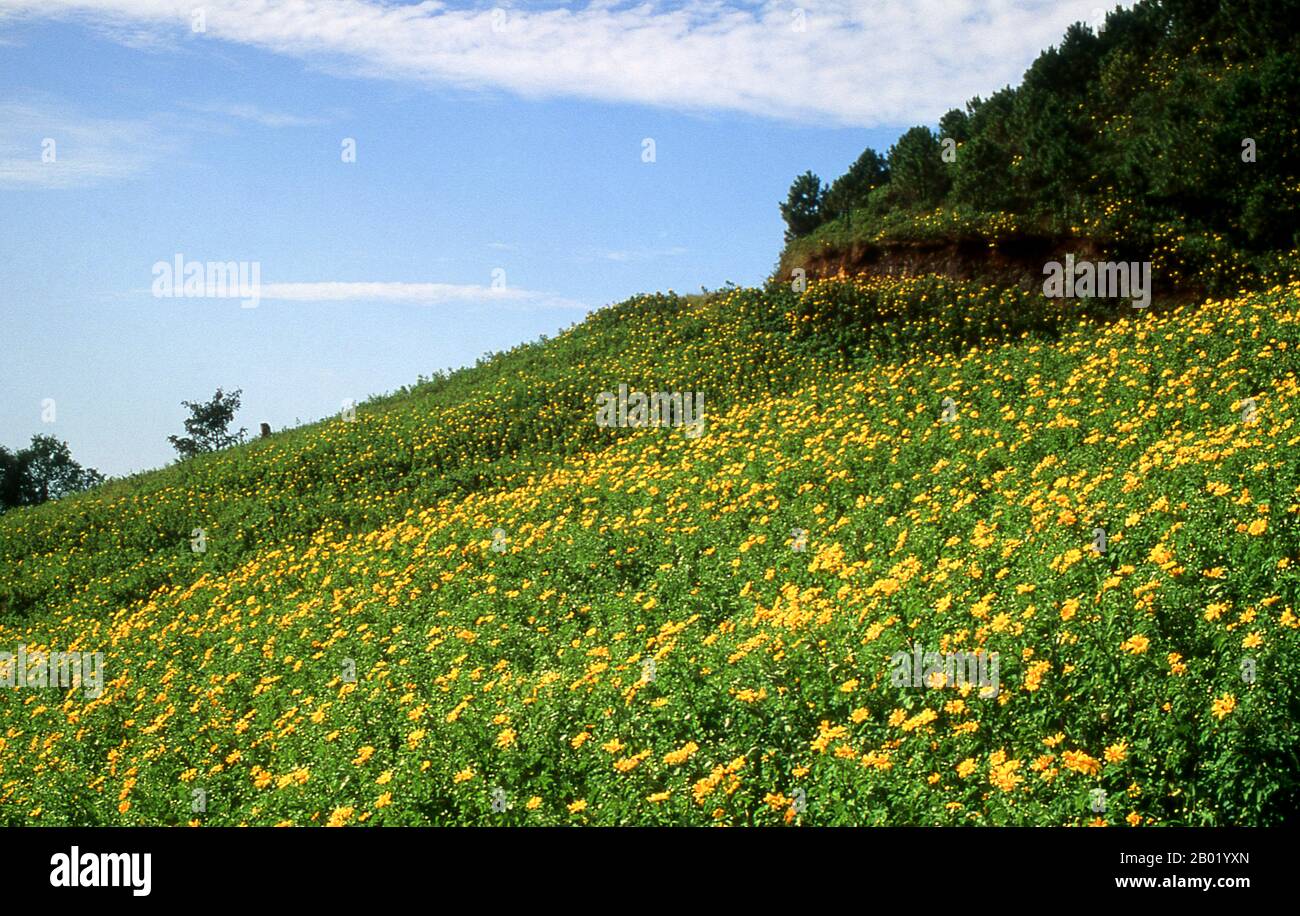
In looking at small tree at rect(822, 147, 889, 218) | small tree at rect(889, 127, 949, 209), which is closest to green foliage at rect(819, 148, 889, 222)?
small tree at rect(822, 147, 889, 218)

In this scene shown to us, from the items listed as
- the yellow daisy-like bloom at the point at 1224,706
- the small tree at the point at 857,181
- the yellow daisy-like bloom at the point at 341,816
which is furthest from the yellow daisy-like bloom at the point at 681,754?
the small tree at the point at 857,181

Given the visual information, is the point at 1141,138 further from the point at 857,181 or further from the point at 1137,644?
the point at 1137,644

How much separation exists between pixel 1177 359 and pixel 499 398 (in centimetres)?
1208

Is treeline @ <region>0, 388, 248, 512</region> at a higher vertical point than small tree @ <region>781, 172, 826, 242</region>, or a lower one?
lower

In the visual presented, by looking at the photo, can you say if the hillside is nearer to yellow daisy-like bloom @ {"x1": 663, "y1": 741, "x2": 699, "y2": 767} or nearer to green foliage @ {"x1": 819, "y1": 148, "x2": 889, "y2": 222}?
green foliage @ {"x1": 819, "y1": 148, "x2": 889, "y2": 222}

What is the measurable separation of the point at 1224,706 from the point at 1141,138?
2134cm

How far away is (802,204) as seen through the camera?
140 ft

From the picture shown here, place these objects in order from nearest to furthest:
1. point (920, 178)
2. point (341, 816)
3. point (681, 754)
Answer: point (681, 754)
point (341, 816)
point (920, 178)

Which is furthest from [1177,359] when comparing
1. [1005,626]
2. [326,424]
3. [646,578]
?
[326,424]

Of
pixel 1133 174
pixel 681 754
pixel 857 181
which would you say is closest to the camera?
pixel 681 754

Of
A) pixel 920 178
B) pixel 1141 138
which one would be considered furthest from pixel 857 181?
pixel 1141 138

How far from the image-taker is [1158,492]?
6953mm

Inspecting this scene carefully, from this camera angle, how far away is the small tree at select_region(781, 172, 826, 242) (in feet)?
139

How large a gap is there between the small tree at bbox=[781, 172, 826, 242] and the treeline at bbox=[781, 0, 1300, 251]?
10.1 metres
